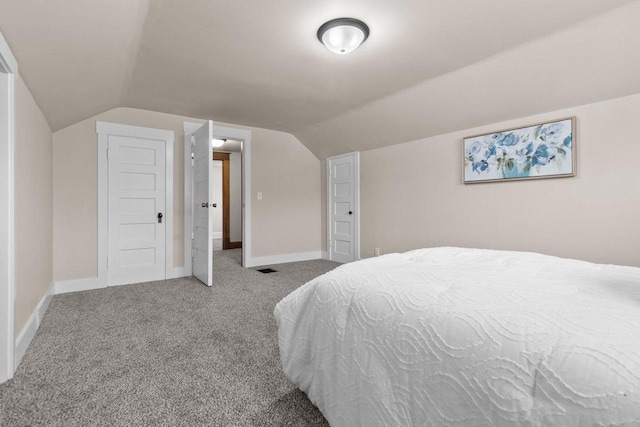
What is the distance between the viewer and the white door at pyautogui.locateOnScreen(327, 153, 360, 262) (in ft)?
17.1

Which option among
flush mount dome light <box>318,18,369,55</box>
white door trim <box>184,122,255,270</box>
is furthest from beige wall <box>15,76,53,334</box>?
flush mount dome light <box>318,18,369,55</box>

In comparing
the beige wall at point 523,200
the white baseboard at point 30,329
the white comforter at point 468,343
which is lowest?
the white baseboard at point 30,329

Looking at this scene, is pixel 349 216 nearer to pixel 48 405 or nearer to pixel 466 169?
pixel 466 169

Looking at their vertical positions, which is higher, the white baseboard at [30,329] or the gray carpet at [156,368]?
the white baseboard at [30,329]

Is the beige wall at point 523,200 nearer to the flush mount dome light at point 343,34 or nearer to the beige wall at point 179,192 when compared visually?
the beige wall at point 179,192

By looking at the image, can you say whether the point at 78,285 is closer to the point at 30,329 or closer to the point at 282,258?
the point at 30,329

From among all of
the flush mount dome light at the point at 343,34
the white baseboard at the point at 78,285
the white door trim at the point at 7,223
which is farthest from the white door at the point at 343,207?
the white door trim at the point at 7,223

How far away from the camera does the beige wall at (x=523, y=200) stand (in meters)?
2.66

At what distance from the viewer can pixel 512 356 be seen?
2.35 ft

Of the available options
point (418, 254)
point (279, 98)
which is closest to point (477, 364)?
point (418, 254)

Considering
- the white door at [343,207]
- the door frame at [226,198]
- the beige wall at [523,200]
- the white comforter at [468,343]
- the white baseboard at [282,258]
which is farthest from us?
the door frame at [226,198]

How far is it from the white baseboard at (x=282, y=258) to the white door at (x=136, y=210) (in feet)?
4.46

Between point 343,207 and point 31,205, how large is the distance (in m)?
4.02

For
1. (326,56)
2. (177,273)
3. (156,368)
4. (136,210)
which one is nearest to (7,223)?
(156,368)
